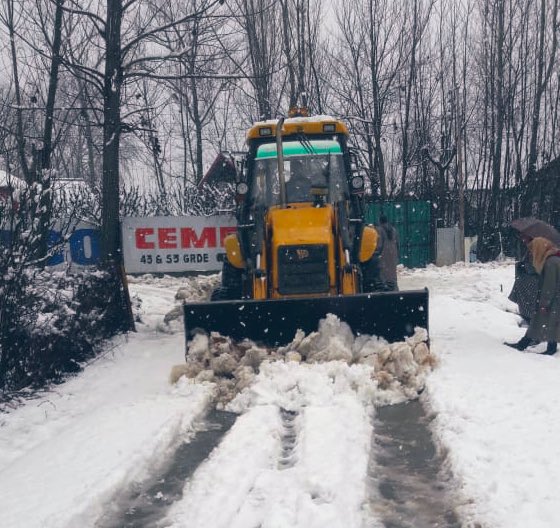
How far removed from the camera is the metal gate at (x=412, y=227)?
23062 millimetres

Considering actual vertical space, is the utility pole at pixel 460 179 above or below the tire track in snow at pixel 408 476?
above

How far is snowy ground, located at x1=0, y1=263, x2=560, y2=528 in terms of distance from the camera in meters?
4.07

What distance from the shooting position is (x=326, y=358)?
23.6ft

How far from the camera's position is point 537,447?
194 inches

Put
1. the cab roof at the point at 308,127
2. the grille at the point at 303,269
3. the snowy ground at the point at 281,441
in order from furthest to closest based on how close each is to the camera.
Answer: the cab roof at the point at 308,127 < the grille at the point at 303,269 < the snowy ground at the point at 281,441

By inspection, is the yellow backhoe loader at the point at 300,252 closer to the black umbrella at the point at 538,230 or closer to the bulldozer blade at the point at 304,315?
the bulldozer blade at the point at 304,315

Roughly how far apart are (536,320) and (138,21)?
7.52 meters

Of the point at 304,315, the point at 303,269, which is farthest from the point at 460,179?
the point at 304,315

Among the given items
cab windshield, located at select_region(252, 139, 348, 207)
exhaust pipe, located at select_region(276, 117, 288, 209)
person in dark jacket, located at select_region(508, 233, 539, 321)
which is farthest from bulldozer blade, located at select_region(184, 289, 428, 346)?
person in dark jacket, located at select_region(508, 233, 539, 321)

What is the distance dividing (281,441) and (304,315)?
2.41 m

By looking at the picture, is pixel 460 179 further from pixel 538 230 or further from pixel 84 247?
pixel 84 247

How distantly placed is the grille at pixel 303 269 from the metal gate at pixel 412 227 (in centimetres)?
1508

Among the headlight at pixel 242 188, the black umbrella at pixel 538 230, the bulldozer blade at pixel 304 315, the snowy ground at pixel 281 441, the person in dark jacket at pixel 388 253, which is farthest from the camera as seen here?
the person in dark jacket at pixel 388 253

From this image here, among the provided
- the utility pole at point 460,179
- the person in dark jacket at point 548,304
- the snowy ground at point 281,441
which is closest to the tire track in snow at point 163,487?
the snowy ground at point 281,441
